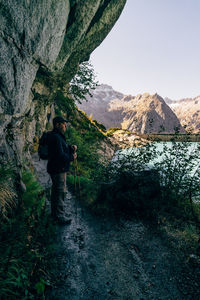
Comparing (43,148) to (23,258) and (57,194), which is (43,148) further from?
(23,258)

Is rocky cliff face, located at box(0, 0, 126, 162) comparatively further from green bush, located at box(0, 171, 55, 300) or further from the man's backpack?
green bush, located at box(0, 171, 55, 300)

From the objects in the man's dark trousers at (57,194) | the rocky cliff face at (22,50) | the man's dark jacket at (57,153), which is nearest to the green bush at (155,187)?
the man's dark trousers at (57,194)

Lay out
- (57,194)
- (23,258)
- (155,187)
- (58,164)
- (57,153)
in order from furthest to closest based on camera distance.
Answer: (155,187)
(57,194)
(58,164)
(57,153)
(23,258)

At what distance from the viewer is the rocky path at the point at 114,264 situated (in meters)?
2.81

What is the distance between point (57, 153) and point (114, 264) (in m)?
2.91

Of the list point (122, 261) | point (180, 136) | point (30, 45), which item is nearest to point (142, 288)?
point (122, 261)

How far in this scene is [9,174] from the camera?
3719mm

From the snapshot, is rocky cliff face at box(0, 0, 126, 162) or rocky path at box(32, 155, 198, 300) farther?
rocky cliff face at box(0, 0, 126, 162)

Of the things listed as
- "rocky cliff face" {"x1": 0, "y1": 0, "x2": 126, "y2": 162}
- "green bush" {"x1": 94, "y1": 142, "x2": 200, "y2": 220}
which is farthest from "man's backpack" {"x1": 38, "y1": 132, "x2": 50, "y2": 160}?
"green bush" {"x1": 94, "y1": 142, "x2": 200, "y2": 220}

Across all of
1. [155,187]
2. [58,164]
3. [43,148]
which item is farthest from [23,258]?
[155,187]

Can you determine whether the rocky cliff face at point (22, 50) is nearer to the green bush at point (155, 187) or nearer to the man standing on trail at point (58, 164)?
the man standing on trail at point (58, 164)

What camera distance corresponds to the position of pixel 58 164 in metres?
4.37

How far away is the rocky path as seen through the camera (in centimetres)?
281

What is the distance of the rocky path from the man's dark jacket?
1.65 m
